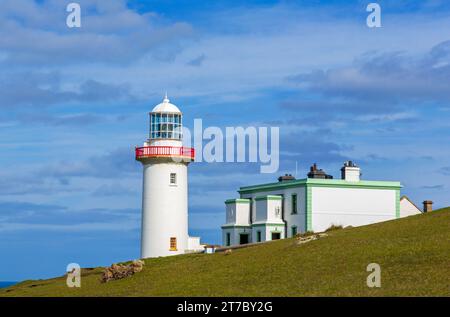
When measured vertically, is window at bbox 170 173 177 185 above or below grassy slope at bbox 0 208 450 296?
above

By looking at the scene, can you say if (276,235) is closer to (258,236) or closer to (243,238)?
(258,236)

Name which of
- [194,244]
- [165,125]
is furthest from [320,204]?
[165,125]

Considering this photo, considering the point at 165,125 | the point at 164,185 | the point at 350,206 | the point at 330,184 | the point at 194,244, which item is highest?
the point at 165,125

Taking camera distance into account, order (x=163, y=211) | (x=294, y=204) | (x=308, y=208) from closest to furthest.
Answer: (x=163, y=211)
(x=308, y=208)
(x=294, y=204)

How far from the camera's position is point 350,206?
247 ft

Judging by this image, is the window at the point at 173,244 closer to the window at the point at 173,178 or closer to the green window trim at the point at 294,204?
the window at the point at 173,178

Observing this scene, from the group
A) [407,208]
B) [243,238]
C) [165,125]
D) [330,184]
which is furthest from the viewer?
[407,208]

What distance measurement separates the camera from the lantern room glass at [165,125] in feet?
244

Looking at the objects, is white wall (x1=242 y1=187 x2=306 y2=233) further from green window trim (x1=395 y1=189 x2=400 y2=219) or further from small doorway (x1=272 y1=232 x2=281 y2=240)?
green window trim (x1=395 y1=189 x2=400 y2=219)

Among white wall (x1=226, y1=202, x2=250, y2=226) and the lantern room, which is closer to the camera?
the lantern room

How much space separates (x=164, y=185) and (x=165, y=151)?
2668 mm

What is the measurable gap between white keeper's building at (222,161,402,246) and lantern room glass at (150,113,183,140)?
9.22 meters

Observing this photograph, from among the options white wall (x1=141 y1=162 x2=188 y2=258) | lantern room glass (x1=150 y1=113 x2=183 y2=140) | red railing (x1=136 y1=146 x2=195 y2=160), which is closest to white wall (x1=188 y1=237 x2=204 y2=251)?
white wall (x1=141 y1=162 x2=188 y2=258)

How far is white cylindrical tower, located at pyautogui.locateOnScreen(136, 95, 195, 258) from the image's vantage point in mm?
72750
